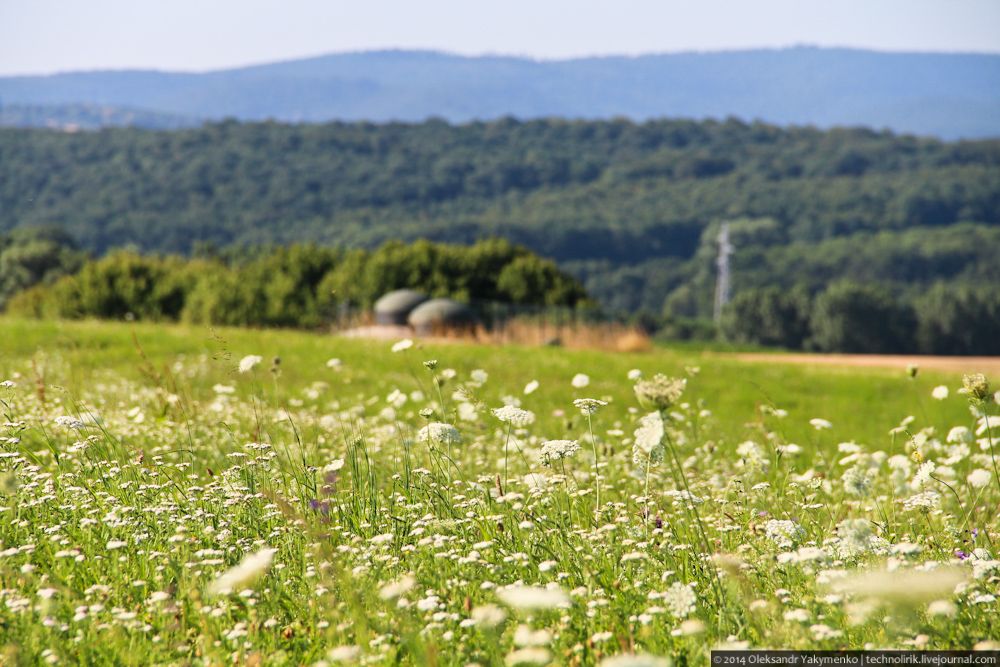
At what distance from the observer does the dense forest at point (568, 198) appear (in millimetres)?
106375

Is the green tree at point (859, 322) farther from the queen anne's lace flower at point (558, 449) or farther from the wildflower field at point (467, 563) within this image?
the queen anne's lace flower at point (558, 449)

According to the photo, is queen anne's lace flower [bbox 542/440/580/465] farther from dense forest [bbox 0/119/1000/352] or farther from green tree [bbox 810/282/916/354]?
dense forest [bbox 0/119/1000/352]

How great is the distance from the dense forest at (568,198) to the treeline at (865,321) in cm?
2679

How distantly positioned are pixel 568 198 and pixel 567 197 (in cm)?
26

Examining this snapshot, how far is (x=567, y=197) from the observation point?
14862 centimetres

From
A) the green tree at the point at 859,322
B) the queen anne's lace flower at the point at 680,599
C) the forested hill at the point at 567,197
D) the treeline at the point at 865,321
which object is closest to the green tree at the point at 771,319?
the treeline at the point at 865,321

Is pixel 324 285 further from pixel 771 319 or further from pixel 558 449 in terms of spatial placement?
pixel 771 319

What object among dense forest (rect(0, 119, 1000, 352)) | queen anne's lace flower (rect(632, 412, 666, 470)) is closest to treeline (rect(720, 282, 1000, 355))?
dense forest (rect(0, 119, 1000, 352))

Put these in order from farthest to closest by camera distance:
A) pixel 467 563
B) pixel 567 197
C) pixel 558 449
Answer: pixel 567 197, pixel 558 449, pixel 467 563

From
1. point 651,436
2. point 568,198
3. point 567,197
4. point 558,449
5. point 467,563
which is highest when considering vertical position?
point 651,436

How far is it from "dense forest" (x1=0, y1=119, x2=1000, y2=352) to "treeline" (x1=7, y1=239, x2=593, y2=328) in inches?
2669

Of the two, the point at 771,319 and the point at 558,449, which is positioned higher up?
the point at 558,449

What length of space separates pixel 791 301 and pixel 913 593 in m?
64.0

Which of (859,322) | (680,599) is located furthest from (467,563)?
(859,322)
